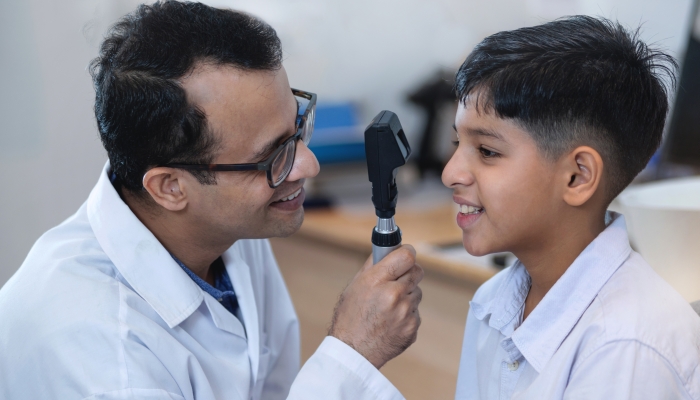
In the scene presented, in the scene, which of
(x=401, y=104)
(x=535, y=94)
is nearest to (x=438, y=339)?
(x=535, y=94)

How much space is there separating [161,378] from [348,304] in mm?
296

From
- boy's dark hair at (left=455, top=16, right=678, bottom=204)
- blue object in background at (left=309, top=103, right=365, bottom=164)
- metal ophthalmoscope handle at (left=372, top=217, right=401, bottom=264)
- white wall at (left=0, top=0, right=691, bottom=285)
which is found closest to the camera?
boy's dark hair at (left=455, top=16, right=678, bottom=204)

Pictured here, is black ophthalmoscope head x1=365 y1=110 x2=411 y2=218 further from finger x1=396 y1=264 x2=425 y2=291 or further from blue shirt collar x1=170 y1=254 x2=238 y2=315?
blue shirt collar x1=170 y1=254 x2=238 y2=315

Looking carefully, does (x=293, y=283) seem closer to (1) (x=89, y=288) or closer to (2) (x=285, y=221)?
(2) (x=285, y=221)

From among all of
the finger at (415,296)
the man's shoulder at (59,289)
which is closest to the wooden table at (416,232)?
the finger at (415,296)

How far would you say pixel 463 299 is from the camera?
167 centimetres

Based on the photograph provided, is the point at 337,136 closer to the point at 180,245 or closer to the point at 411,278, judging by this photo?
the point at 180,245

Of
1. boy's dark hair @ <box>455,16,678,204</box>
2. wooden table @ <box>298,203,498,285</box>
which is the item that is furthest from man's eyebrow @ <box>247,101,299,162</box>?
wooden table @ <box>298,203,498,285</box>

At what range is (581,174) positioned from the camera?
0.88 metres

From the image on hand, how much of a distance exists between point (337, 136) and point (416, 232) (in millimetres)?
575

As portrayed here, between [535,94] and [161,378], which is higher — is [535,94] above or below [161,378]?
above

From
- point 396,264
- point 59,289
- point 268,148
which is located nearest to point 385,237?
point 396,264

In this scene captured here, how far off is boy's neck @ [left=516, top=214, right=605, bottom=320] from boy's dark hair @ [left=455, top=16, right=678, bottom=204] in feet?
0.19

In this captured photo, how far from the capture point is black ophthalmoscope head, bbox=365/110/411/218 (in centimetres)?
90
